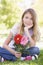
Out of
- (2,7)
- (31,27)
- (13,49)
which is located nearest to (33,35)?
(31,27)

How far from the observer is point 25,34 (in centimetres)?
107

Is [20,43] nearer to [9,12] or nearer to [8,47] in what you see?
[8,47]

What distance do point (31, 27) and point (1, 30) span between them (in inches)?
7.8

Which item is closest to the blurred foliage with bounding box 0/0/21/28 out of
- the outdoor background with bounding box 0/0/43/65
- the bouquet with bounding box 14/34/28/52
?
the outdoor background with bounding box 0/0/43/65

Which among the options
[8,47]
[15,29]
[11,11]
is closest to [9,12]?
[11,11]

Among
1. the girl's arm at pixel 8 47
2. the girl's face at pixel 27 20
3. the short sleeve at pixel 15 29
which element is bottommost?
the girl's arm at pixel 8 47

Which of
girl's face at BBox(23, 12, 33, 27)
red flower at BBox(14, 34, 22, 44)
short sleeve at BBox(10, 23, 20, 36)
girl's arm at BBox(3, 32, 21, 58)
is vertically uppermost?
girl's face at BBox(23, 12, 33, 27)

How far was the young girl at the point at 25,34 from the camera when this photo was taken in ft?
3.46


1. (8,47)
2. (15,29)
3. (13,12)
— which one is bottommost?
(8,47)

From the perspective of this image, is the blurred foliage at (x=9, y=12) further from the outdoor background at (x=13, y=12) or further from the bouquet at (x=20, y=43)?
the bouquet at (x=20, y=43)

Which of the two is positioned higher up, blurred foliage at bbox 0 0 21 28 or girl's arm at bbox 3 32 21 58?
blurred foliage at bbox 0 0 21 28

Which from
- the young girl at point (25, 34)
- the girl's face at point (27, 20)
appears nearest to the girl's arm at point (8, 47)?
the young girl at point (25, 34)

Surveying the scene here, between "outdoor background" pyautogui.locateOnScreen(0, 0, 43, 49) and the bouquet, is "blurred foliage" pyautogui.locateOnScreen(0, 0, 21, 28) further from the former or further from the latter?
the bouquet

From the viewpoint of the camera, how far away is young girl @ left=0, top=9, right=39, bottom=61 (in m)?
1.05
